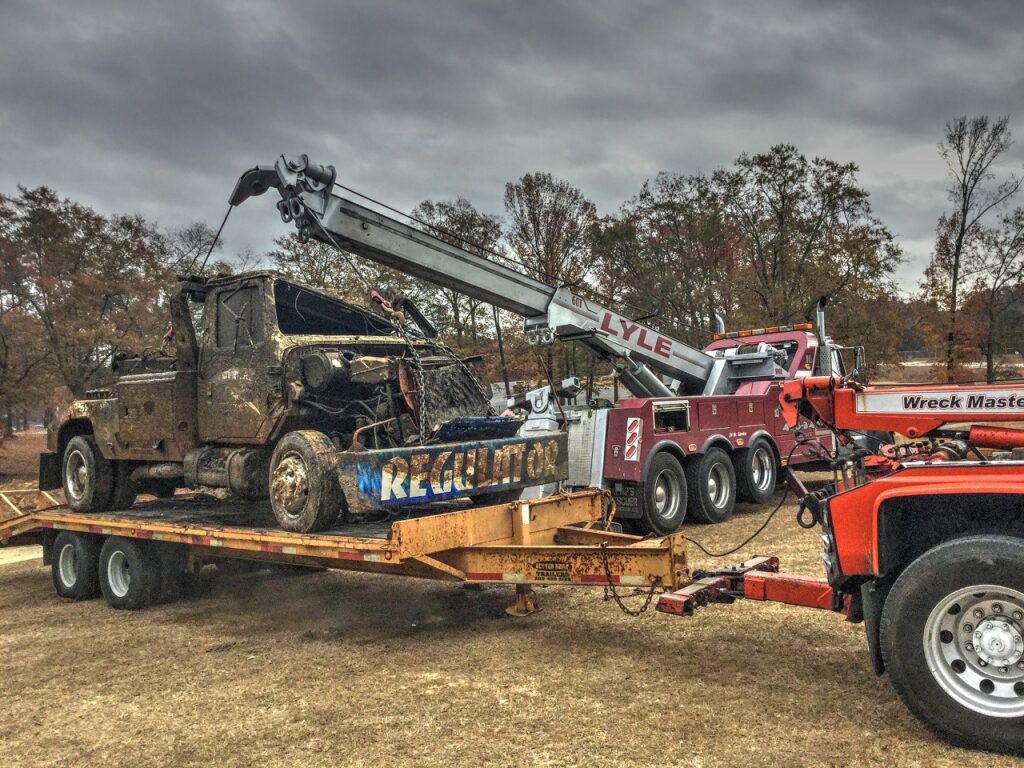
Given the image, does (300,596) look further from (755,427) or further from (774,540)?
(755,427)

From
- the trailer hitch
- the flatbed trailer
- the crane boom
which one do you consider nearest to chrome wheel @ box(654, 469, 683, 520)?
the crane boom

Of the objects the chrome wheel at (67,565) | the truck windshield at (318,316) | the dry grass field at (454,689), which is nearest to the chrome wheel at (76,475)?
the chrome wheel at (67,565)

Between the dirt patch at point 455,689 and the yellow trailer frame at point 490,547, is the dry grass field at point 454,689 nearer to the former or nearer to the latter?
the dirt patch at point 455,689

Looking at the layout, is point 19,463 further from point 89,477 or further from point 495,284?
point 495,284

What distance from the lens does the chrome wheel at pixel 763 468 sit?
11352mm

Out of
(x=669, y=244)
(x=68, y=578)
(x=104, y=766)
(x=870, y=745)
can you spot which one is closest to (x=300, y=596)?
(x=68, y=578)

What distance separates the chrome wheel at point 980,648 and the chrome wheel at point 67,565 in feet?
24.6

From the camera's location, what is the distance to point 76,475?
845 centimetres

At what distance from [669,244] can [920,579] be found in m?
21.7

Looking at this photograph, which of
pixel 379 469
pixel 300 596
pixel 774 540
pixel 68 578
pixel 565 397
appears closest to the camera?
A: pixel 379 469

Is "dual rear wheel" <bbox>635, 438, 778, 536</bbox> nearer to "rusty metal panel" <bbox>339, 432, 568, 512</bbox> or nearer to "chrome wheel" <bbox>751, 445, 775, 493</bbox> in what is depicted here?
"chrome wheel" <bbox>751, 445, 775, 493</bbox>

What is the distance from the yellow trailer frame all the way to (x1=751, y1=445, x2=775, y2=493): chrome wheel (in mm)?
4863

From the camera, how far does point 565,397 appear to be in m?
10.4

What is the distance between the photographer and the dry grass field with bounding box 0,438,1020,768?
3.78 m
